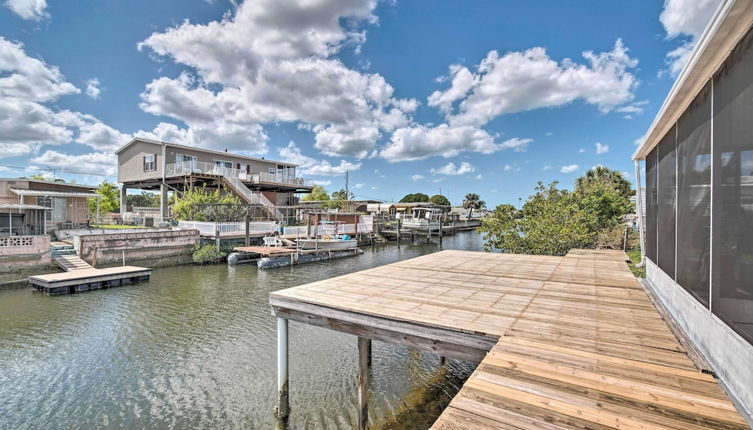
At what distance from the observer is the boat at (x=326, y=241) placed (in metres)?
22.8

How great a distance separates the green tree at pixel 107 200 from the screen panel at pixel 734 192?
1581 inches

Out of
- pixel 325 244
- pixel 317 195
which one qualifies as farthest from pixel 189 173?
pixel 317 195

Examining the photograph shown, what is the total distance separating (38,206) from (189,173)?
9.26m

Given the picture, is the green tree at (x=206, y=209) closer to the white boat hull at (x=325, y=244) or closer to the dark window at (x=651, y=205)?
the white boat hull at (x=325, y=244)

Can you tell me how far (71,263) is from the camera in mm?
15133

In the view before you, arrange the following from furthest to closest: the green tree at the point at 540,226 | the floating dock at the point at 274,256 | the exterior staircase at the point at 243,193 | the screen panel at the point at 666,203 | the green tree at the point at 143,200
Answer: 1. the green tree at the point at 143,200
2. the exterior staircase at the point at 243,193
3. the floating dock at the point at 274,256
4. the green tree at the point at 540,226
5. the screen panel at the point at 666,203

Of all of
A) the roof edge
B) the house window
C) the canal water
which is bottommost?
the canal water

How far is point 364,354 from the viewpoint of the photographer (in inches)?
195

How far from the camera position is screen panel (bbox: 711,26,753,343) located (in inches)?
80.4

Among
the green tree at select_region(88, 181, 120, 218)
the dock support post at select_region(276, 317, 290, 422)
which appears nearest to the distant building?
the green tree at select_region(88, 181, 120, 218)

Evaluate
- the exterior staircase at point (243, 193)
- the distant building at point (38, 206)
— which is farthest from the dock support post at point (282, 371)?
the exterior staircase at point (243, 193)

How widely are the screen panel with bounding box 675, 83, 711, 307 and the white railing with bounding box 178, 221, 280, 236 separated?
21.6 meters

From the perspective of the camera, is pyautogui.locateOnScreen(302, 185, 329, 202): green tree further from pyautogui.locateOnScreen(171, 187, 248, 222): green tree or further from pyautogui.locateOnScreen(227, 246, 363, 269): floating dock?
pyautogui.locateOnScreen(227, 246, 363, 269): floating dock

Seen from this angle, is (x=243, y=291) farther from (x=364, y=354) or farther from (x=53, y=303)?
(x=364, y=354)
